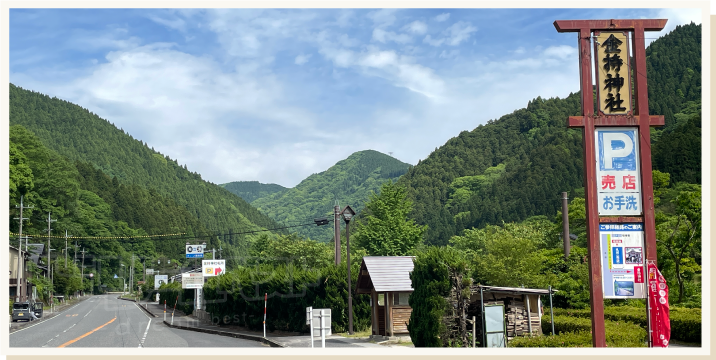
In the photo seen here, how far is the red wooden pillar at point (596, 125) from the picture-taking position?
583 inches

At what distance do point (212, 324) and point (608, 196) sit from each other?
30645 millimetres

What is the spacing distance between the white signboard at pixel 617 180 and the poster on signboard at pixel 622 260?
1.43 feet

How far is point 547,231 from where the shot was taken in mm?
62031

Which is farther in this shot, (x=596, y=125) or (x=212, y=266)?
(x=212, y=266)

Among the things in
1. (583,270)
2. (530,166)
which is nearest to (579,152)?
(530,166)

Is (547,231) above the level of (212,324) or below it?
above

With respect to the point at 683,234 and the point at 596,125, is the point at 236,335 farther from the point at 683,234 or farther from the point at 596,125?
the point at 683,234

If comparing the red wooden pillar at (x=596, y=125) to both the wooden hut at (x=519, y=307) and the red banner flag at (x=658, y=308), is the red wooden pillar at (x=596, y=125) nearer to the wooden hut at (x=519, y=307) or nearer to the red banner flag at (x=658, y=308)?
the red banner flag at (x=658, y=308)

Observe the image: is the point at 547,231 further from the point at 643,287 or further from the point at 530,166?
the point at 530,166

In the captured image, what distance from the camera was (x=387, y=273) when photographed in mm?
26562

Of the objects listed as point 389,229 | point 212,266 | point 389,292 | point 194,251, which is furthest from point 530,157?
point 389,292

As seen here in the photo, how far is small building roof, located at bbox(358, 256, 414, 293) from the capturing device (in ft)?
85.3

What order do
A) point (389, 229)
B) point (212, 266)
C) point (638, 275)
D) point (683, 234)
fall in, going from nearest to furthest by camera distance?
point (638, 275)
point (683, 234)
point (212, 266)
point (389, 229)

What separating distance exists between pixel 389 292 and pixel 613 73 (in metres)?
14.7
